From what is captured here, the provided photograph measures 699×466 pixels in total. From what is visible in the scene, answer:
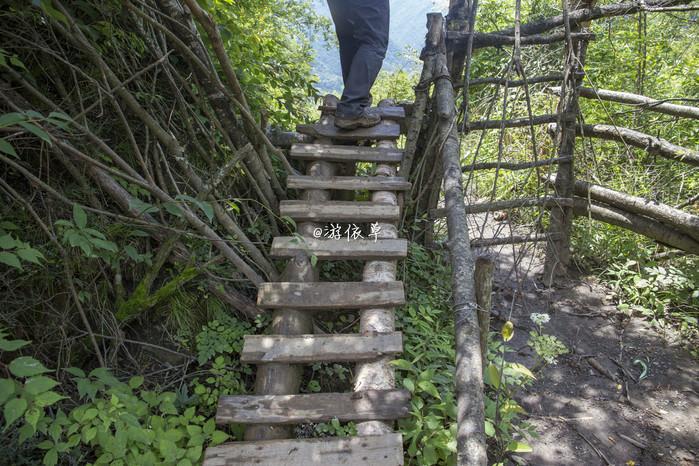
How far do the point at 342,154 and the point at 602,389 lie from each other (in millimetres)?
2697

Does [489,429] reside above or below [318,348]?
below

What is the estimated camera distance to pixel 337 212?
2.87 meters

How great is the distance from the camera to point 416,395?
2250 millimetres

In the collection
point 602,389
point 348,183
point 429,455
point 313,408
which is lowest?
point 602,389

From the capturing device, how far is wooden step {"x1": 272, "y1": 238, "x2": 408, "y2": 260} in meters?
2.55

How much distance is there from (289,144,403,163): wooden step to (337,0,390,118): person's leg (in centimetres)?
37

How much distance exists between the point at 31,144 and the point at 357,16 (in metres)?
2.41

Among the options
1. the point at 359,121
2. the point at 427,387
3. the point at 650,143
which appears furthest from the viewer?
the point at 650,143

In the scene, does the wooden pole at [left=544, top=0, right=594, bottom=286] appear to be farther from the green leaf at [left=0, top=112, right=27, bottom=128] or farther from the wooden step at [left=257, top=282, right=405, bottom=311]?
the green leaf at [left=0, top=112, right=27, bottom=128]

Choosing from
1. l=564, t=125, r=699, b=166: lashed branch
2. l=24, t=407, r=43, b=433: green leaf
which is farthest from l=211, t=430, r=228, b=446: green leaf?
l=564, t=125, r=699, b=166: lashed branch

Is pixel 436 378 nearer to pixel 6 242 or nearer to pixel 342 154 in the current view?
pixel 342 154

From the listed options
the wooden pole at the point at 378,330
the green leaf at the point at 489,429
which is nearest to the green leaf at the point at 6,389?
the wooden pole at the point at 378,330

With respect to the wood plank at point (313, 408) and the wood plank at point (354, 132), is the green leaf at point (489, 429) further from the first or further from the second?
the wood plank at point (354, 132)

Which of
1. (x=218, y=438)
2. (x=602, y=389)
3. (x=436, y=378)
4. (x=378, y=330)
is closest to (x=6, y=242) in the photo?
(x=218, y=438)
